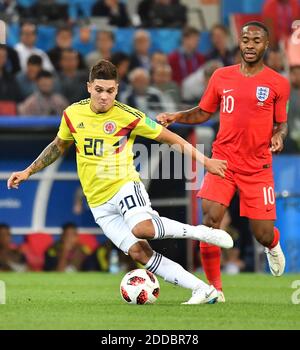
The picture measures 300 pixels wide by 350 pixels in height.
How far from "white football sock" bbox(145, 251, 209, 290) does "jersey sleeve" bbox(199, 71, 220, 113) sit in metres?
1.77

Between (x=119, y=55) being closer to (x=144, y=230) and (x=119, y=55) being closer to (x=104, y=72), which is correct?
(x=104, y=72)

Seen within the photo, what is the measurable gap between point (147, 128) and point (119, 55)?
909 centimetres

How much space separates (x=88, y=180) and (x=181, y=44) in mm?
10354

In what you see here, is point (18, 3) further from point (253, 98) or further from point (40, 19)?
point (253, 98)

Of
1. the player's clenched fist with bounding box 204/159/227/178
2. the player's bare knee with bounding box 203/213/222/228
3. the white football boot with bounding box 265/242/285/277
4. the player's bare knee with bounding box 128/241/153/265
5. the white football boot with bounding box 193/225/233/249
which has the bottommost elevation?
the white football boot with bounding box 265/242/285/277

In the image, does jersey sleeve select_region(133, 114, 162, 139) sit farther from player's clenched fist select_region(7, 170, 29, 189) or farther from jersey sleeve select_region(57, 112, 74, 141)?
player's clenched fist select_region(7, 170, 29, 189)

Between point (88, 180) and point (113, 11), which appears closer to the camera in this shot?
point (88, 180)

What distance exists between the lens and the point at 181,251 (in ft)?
57.3

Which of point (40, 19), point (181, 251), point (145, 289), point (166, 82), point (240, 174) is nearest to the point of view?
point (145, 289)

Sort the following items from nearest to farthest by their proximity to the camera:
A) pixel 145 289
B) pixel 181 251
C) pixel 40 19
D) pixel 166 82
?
1. pixel 145 289
2. pixel 181 251
3. pixel 166 82
4. pixel 40 19

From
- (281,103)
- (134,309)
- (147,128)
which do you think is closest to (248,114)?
(281,103)

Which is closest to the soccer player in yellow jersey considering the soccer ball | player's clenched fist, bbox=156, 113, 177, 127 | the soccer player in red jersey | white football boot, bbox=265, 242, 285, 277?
the soccer ball

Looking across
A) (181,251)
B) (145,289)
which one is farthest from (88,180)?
(181,251)

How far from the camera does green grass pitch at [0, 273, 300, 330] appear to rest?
919cm
